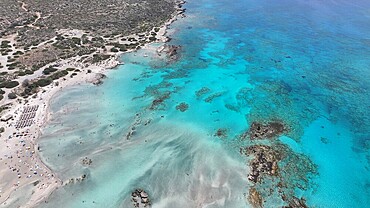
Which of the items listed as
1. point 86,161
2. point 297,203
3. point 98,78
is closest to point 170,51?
point 98,78

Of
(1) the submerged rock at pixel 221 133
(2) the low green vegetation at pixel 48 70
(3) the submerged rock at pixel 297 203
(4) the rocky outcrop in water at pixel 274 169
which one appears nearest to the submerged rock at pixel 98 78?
(2) the low green vegetation at pixel 48 70

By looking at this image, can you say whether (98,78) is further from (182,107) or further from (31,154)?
(31,154)

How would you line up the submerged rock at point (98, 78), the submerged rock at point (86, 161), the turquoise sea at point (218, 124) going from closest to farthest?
the turquoise sea at point (218, 124) < the submerged rock at point (86, 161) < the submerged rock at point (98, 78)

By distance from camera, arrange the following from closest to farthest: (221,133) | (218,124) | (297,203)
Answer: (297,203)
(221,133)
(218,124)

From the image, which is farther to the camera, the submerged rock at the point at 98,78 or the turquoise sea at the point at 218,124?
the submerged rock at the point at 98,78

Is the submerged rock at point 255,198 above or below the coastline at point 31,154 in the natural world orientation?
below

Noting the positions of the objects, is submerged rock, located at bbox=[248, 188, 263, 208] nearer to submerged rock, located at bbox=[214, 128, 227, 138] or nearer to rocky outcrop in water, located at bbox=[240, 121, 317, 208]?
rocky outcrop in water, located at bbox=[240, 121, 317, 208]

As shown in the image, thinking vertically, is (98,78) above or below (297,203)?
below

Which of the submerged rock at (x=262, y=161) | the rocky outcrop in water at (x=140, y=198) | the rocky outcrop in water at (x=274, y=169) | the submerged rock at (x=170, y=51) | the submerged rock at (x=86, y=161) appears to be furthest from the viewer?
the submerged rock at (x=170, y=51)

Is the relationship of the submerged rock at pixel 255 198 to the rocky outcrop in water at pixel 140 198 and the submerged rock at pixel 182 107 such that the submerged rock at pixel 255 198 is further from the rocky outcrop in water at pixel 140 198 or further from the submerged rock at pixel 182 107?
the submerged rock at pixel 182 107

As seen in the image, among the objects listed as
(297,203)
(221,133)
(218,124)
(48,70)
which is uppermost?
(48,70)
